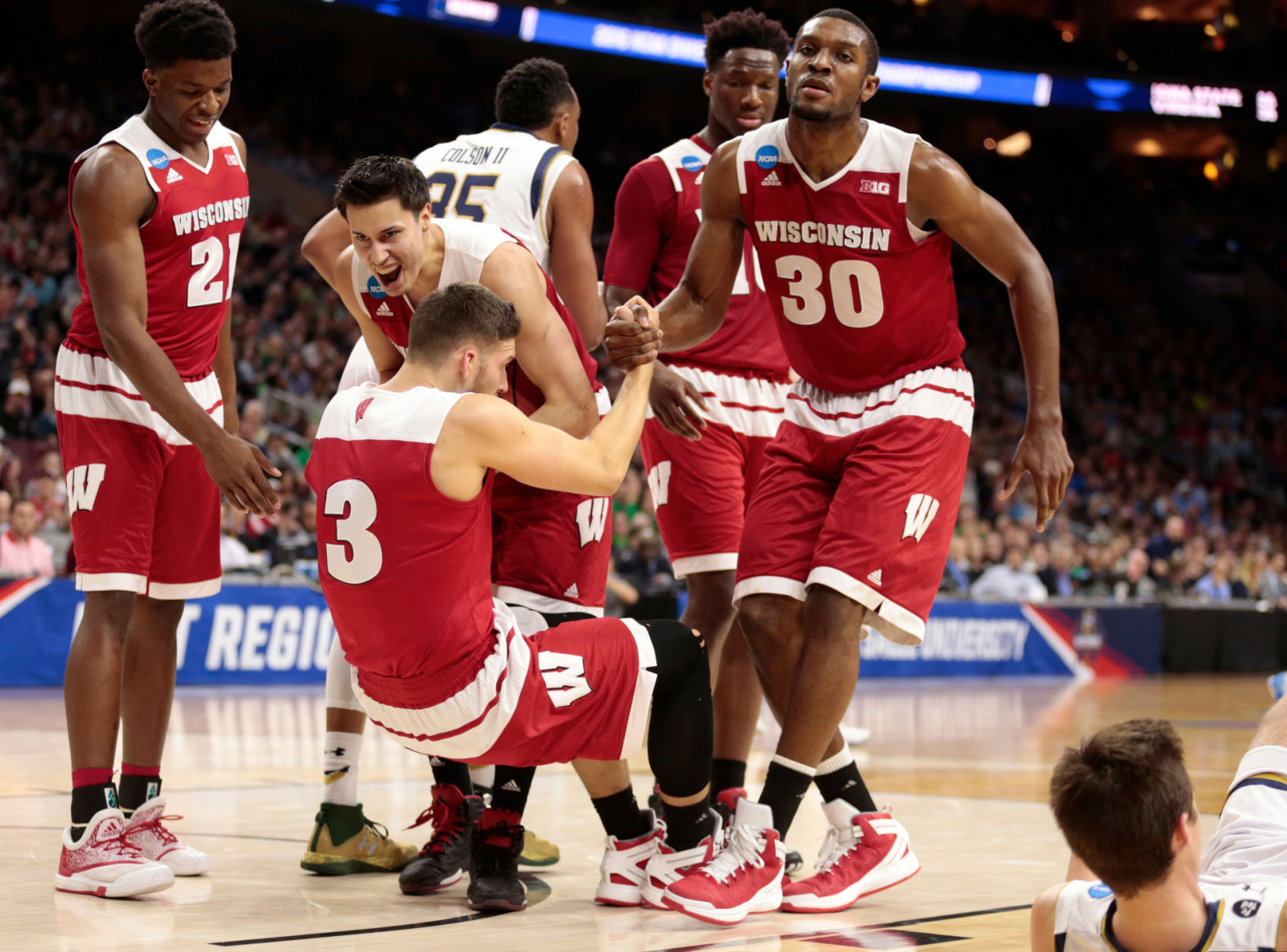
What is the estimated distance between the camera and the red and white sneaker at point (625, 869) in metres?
4.16

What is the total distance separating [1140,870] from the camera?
7.93 ft

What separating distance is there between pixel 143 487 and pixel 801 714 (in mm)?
2049

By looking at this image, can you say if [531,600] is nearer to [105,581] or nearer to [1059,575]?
[105,581]

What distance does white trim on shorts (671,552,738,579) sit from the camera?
5309mm

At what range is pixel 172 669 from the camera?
4758 millimetres

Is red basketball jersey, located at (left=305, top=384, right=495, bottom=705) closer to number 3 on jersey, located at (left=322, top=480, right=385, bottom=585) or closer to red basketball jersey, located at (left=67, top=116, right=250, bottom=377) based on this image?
number 3 on jersey, located at (left=322, top=480, right=385, bottom=585)

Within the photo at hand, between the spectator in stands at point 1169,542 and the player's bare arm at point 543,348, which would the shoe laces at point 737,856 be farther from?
the spectator in stands at point 1169,542

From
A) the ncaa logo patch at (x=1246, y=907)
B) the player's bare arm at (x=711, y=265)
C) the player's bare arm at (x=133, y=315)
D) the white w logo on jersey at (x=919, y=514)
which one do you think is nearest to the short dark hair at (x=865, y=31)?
the player's bare arm at (x=711, y=265)

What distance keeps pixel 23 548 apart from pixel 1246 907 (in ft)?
34.8

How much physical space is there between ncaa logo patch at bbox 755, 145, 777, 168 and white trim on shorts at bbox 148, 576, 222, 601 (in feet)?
6.79

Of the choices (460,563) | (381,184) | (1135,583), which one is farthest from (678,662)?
(1135,583)

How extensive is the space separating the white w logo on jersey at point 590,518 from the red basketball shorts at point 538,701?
529 mm

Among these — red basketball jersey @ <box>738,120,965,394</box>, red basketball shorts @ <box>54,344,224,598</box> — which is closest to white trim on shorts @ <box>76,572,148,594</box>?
red basketball shorts @ <box>54,344,224,598</box>

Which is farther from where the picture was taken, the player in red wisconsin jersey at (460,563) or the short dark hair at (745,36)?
the short dark hair at (745,36)
